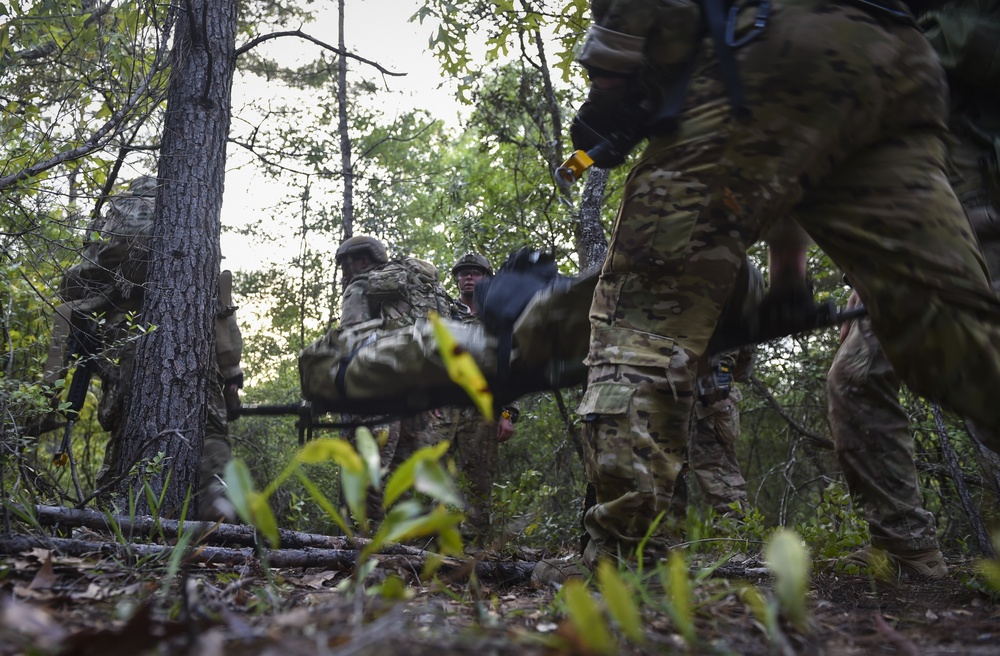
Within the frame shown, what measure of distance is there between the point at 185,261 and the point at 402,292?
283 centimetres

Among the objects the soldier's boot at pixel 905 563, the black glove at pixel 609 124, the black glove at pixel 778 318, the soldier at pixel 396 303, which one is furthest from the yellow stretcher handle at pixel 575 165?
the soldier at pixel 396 303

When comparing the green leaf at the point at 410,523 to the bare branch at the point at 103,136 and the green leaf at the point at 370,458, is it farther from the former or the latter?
the bare branch at the point at 103,136

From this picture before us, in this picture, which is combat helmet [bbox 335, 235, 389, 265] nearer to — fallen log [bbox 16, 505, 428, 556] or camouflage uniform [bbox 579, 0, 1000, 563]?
fallen log [bbox 16, 505, 428, 556]

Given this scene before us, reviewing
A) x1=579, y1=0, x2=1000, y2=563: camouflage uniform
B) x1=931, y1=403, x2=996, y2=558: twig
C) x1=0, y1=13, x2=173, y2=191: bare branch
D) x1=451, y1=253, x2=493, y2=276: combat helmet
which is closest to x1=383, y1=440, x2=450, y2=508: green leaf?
x1=579, y1=0, x2=1000, y2=563: camouflage uniform

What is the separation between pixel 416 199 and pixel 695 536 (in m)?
18.0

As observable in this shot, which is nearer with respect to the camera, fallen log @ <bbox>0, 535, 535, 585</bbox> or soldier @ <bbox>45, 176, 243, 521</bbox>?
fallen log @ <bbox>0, 535, 535, 585</bbox>

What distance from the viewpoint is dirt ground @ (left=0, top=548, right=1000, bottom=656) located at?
82 cm

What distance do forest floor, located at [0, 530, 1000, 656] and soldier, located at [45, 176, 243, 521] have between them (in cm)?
250

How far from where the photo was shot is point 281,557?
2156mm

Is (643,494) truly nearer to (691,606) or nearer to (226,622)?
(691,606)

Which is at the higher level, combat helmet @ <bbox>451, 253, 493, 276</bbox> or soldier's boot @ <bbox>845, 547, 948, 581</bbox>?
combat helmet @ <bbox>451, 253, 493, 276</bbox>

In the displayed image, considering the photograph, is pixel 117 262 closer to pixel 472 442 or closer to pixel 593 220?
pixel 593 220

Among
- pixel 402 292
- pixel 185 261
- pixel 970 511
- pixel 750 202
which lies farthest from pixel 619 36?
pixel 402 292

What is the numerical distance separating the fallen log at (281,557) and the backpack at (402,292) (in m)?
4.34
